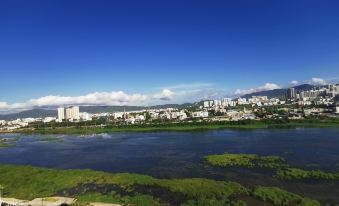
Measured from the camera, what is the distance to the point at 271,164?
2344cm

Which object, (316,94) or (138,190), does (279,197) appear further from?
(316,94)

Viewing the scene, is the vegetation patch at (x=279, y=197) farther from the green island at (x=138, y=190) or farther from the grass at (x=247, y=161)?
the grass at (x=247, y=161)

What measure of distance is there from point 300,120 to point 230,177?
44.6 meters

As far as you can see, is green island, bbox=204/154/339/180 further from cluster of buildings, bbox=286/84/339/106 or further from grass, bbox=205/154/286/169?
cluster of buildings, bbox=286/84/339/106

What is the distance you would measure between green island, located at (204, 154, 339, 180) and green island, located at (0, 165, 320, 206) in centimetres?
387

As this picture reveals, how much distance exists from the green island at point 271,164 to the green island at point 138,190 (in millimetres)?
3871

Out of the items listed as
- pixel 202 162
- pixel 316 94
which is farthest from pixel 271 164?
pixel 316 94

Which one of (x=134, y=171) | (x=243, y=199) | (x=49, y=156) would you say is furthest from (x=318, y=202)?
(x=49, y=156)

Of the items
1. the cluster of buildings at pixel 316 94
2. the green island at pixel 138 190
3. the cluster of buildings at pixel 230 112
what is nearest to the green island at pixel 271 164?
the green island at pixel 138 190

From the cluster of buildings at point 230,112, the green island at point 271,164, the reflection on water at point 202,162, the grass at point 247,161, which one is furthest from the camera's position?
the cluster of buildings at point 230,112

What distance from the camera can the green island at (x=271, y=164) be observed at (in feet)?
64.6

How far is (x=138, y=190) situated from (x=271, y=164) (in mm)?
10696

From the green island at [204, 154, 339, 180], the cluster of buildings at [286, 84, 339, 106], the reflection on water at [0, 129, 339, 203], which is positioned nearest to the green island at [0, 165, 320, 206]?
the reflection on water at [0, 129, 339, 203]

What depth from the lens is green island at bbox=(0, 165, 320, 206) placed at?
15711 mm
